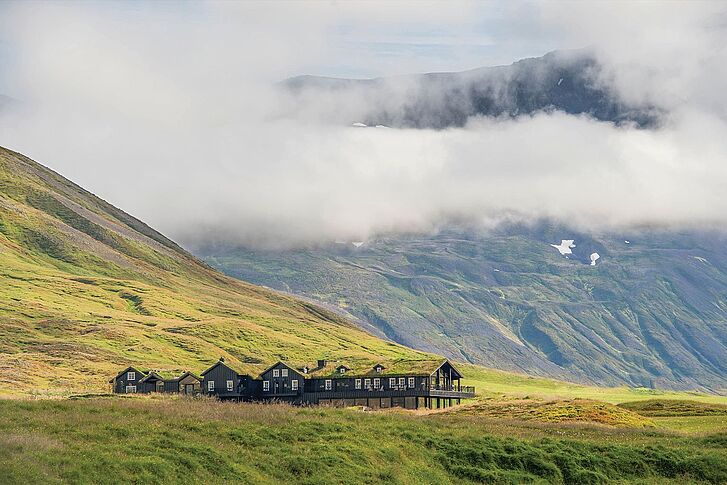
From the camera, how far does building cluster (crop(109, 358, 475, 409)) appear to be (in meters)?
170

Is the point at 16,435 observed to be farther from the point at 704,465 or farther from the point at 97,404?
the point at 704,465

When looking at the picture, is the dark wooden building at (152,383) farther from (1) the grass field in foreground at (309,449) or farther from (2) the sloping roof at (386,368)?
(1) the grass field in foreground at (309,449)

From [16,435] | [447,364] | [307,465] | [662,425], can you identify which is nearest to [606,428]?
[662,425]

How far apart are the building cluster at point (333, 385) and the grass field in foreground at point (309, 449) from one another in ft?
235

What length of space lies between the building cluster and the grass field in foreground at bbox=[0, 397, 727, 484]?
71.7 meters

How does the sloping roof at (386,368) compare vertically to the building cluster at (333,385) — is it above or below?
above

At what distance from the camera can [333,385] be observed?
175250mm

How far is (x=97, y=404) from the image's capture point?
85750 mm

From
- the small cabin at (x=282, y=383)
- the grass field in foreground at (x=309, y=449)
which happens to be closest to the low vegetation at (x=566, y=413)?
the grass field in foreground at (x=309, y=449)

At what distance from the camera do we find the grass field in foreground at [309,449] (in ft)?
202

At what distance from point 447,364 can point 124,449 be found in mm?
119219

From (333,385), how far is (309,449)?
102 m

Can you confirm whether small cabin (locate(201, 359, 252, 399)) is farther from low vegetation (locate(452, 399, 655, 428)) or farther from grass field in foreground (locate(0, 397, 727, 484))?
grass field in foreground (locate(0, 397, 727, 484))

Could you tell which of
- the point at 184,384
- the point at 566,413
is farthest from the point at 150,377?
the point at 566,413
